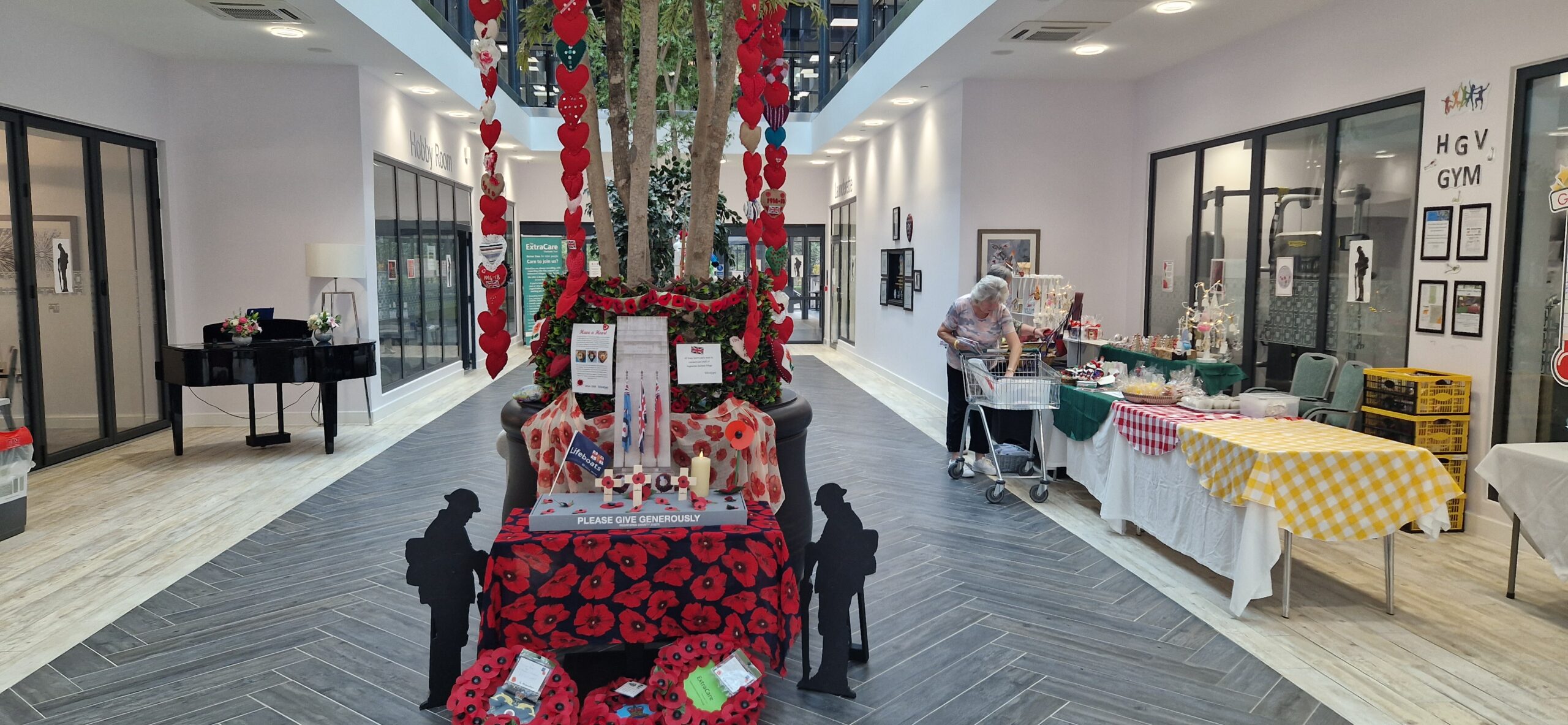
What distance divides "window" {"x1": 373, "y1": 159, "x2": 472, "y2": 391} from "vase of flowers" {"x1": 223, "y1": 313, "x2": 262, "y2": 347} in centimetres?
217

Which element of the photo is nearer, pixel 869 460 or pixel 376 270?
pixel 869 460

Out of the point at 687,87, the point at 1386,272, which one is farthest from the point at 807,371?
the point at 1386,272

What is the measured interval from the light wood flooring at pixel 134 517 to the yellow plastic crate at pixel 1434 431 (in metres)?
6.58

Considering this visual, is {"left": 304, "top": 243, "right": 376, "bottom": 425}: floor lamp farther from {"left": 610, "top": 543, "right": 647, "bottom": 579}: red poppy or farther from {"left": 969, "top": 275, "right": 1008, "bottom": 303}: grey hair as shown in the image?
{"left": 610, "top": 543, "right": 647, "bottom": 579}: red poppy

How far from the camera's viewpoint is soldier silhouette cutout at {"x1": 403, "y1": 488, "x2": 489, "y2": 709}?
303cm

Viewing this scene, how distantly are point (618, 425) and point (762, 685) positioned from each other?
41.1 inches

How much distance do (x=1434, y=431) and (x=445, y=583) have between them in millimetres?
5339

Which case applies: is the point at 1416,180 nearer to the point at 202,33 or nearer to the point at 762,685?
the point at 762,685

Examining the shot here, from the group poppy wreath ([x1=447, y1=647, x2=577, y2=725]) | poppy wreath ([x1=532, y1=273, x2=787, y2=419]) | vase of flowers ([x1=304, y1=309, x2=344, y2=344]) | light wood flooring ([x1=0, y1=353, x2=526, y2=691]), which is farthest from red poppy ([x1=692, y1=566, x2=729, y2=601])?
vase of flowers ([x1=304, y1=309, x2=344, y2=344])

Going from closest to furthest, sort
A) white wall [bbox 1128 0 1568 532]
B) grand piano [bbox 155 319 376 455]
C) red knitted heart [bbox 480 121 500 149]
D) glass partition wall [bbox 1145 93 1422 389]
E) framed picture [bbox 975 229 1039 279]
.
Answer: red knitted heart [bbox 480 121 500 149], white wall [bbox 1128 0 1568 532], glass partition wall [bbox 1145 93 1422 389], grand piano [bbox 155 319 376 455], framed picture [bbox 975 229 1039 279]

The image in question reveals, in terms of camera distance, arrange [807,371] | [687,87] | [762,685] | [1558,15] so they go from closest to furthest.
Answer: [762,685] < [1558,15] < [687,87] < [807,371]

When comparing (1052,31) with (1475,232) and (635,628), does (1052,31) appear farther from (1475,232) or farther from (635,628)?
(635,628)

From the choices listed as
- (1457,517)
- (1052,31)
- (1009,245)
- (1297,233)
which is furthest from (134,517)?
(1297,233)

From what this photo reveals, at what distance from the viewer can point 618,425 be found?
11.2ft
